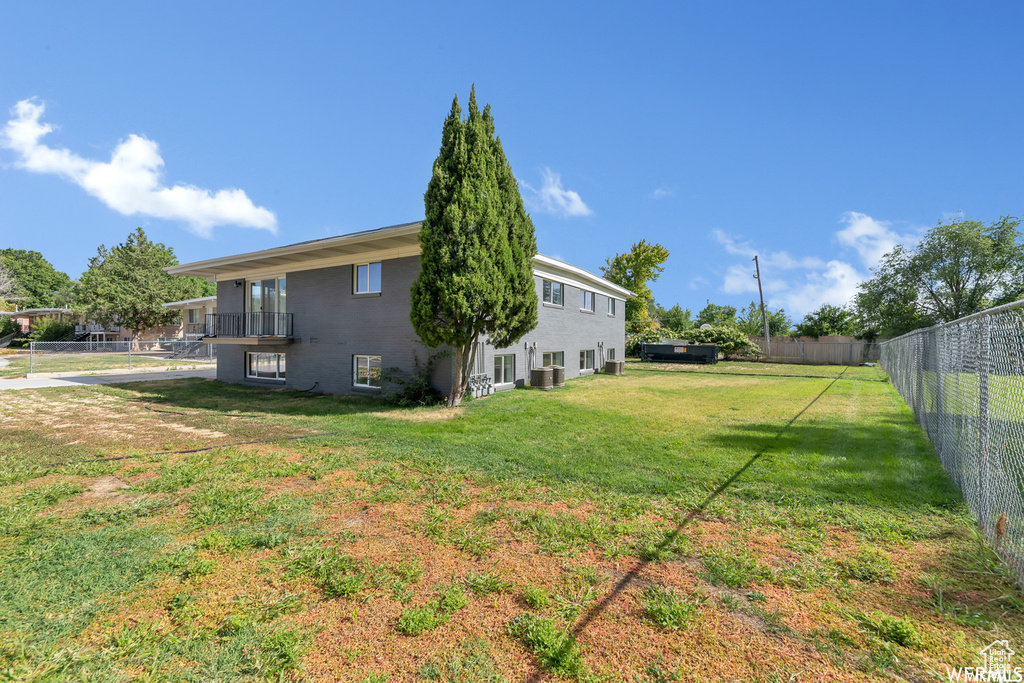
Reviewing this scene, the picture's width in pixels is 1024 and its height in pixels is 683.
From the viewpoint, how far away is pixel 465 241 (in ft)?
33.4

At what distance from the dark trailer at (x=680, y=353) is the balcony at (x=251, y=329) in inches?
915

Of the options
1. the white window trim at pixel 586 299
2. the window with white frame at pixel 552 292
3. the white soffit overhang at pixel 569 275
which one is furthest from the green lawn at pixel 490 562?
the white window trim at pixel 586 299

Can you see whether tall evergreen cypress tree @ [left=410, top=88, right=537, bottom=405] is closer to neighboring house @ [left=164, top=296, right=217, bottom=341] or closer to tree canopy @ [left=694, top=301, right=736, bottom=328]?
neighboring house @ [left=164, top=296, right=217, bottom=341]

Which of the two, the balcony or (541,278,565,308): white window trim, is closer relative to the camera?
the balcony

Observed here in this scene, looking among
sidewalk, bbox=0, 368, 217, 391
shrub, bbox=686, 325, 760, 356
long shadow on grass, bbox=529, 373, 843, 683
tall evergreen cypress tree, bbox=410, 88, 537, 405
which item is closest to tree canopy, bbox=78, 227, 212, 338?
sidewalk, bbox=0, 368, 217, 391

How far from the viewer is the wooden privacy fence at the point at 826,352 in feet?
103

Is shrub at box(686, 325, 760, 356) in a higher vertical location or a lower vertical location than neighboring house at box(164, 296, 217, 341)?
lower

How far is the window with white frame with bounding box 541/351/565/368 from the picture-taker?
1733 cm

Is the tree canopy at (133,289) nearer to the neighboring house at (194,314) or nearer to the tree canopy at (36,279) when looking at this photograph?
the neighboring house at (194,314)

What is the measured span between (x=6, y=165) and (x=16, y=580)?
1465 inches

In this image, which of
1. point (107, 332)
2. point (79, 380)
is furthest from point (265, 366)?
point (107, 332)

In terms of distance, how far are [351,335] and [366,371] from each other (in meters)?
1.28

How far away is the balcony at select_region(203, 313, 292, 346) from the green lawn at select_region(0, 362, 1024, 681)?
7.64 meters

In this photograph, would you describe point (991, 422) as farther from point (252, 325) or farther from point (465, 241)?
point (252, 325)
